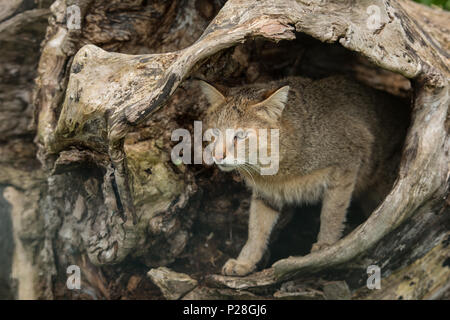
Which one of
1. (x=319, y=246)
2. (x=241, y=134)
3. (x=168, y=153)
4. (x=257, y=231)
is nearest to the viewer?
(x=241, y=134)

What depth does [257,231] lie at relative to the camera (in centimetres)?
424

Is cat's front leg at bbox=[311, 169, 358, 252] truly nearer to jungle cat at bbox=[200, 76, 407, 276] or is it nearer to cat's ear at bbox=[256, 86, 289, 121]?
jungle cat at bbox=[200, 76, 407, 276]

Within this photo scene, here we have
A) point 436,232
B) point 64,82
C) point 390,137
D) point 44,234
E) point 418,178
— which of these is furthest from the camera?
point 44,234

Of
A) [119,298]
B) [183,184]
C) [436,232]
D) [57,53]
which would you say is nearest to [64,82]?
[57,53]

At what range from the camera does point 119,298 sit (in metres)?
4.14

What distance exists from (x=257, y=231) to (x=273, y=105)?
1.28 meters

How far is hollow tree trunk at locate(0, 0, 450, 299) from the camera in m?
3.25

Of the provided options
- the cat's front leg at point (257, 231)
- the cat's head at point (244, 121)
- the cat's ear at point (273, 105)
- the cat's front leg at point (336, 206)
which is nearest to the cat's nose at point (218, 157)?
the cat's head at point (244, 121)

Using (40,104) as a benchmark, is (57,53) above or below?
above

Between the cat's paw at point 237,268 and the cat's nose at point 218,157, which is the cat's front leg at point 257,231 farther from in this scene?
the cat's nose at point 218,157

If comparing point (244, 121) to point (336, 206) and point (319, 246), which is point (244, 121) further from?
point (319, 246)

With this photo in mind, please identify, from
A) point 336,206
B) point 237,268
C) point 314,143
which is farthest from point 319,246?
point 314,143
